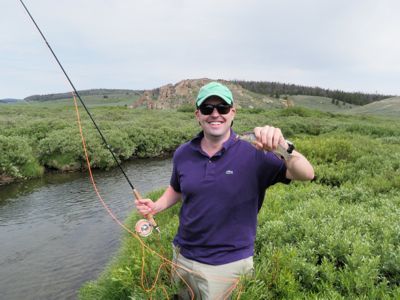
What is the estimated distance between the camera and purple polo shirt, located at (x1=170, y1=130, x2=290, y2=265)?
4121mm

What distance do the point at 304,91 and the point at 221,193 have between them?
182m

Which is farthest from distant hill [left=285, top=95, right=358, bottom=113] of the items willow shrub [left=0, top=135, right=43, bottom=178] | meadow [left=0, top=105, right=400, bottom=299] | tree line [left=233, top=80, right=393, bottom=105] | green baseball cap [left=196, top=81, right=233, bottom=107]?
green baseball cap [left=196, top=81, right=233, bottom=107]

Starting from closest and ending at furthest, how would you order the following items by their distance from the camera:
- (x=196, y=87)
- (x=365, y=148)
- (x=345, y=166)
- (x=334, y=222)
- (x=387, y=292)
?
(x=387, y=292), (x=334, y=222), (x=345, y=166), (x=365, y=148), (x=196, y=87)

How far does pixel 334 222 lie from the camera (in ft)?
23.7

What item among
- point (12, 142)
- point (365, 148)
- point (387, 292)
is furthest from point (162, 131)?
point (387, 292)

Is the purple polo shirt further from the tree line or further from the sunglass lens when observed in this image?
the tree line

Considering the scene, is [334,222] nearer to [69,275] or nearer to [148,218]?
[148,218]

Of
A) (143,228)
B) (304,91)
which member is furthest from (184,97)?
(143,228)

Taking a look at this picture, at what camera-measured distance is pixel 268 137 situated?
3486 mm

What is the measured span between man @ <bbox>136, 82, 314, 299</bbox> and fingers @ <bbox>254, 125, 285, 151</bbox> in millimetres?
501

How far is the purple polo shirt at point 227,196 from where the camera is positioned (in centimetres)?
412

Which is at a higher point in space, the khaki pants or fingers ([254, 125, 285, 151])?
fingers ([254, 125, 285, 151])

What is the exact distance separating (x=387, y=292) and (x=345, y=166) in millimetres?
9571

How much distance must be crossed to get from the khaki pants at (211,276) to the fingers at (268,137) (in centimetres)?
156
